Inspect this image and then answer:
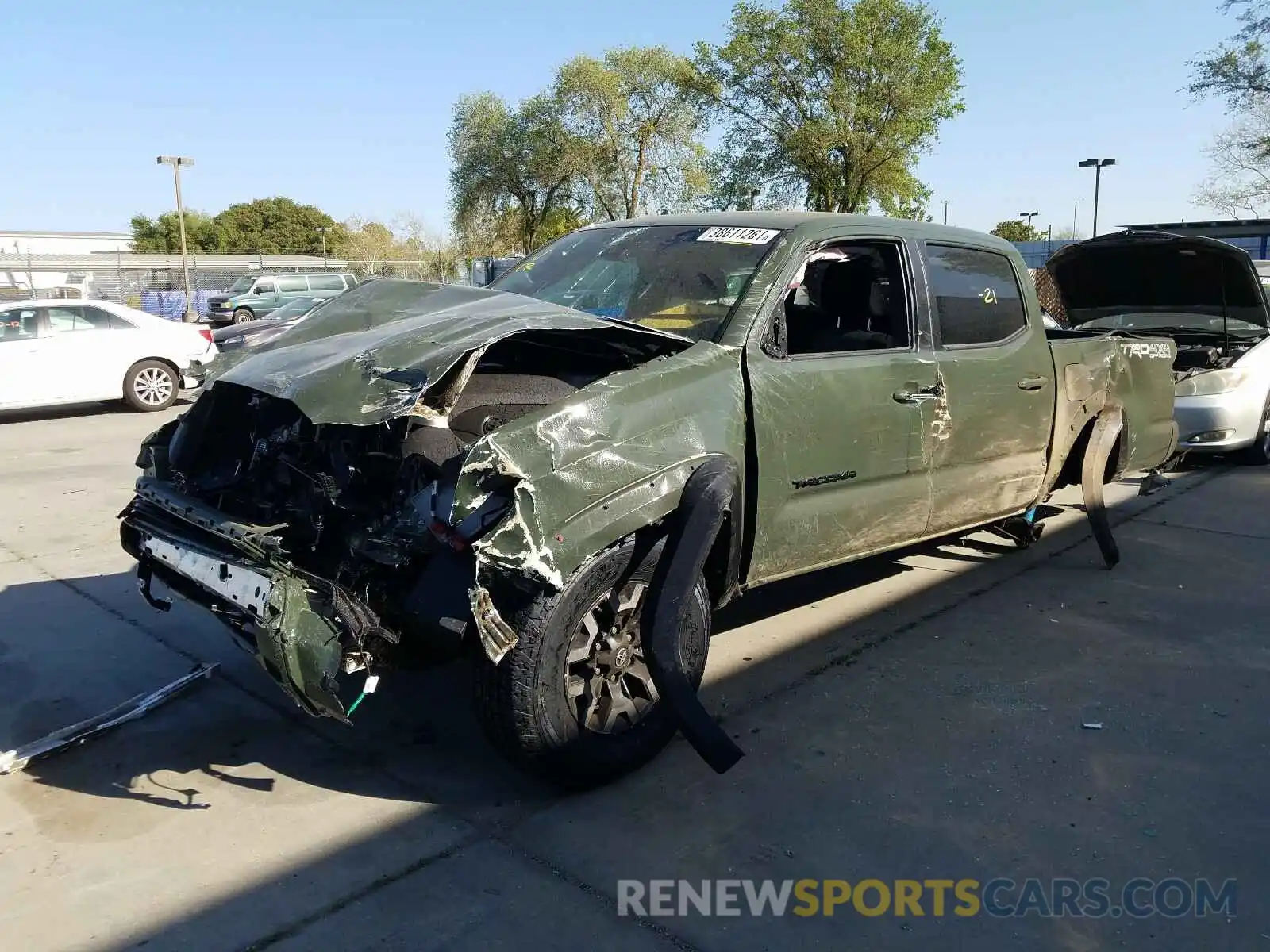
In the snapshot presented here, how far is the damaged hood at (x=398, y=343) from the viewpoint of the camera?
9.83ft

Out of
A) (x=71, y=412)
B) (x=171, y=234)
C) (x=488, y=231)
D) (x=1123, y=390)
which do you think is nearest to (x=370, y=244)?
(x=488, y=231)

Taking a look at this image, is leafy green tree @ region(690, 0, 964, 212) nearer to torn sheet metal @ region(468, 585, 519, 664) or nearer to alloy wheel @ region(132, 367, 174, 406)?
alloy wheel @ region(132, 367, 174, 406)

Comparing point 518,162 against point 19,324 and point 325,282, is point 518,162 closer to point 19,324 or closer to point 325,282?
point 325,282

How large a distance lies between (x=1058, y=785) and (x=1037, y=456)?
2.23 m

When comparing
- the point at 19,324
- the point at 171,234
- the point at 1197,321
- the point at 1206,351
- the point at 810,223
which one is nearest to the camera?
the point at 810,223

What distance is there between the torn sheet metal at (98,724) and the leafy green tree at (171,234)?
8348 cm

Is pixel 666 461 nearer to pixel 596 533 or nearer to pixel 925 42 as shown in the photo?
pixel 596 533

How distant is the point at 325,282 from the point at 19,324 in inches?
796

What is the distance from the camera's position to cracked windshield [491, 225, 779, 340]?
3.88 meters

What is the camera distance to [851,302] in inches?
183

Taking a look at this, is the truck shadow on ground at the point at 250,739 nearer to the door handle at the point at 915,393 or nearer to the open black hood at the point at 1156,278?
the door handle at the point at 915,393

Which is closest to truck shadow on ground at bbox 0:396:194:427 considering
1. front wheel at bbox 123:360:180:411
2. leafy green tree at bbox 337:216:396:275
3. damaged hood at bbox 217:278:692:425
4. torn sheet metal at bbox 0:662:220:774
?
front wheel at bbox 123:360:180:411

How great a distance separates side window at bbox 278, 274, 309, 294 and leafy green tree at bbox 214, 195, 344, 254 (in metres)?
54.8

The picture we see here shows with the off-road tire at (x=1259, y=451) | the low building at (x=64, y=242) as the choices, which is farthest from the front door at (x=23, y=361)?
the low building at (x=64, y=242)
